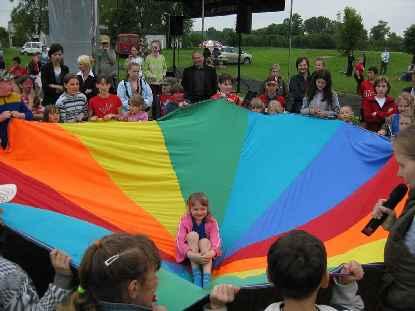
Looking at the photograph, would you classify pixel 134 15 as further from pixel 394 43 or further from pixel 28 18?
pixel 394 43

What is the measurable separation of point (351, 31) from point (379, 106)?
21.3m

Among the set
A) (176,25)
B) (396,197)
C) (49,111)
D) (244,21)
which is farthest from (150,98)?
(176,25)

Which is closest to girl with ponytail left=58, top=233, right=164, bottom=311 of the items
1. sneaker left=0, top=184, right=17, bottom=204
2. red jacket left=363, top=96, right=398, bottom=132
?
sneaker left=0, top=184, right=17, bottom=204

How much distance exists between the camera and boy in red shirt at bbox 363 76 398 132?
6035 millimetres

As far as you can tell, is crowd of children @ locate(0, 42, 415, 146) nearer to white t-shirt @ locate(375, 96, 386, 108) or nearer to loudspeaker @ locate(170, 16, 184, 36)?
white t-shirt @ locate(375, 96, 386, 108)

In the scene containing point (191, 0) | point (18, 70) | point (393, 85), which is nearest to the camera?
point (18, 70)

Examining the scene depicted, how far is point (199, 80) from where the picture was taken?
722 centimetres

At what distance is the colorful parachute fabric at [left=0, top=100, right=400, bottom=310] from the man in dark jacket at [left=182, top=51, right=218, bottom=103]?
2.80 m

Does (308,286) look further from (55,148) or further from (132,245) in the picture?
(55,148)

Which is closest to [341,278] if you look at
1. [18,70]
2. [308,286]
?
[308,286]

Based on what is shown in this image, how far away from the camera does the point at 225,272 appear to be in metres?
3.16

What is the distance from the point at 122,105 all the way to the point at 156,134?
1.79 metres

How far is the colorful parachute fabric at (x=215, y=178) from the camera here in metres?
3.16

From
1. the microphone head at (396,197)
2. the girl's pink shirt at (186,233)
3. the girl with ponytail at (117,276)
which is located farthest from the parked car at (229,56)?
the girl with ponytail at (117,276)
